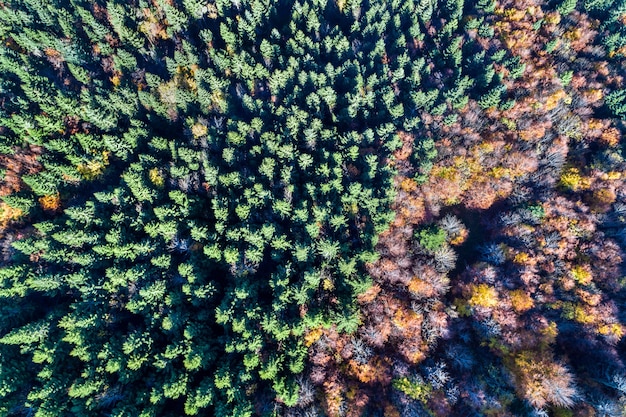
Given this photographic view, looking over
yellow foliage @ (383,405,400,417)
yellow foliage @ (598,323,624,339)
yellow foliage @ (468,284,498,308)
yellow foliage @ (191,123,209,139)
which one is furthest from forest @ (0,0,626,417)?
yellow foliage @ (383,405,400,417)

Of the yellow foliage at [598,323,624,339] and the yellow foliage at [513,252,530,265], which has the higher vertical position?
the yellow foliage at [513,252,530,265]

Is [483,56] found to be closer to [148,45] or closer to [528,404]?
[528,404]

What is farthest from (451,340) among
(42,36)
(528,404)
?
(42,36)

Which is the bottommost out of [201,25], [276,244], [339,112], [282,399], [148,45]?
[282,399]

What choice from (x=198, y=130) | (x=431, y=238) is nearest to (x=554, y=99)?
(x=431, y=238)

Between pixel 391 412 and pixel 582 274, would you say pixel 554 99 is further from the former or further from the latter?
pixel 391 412

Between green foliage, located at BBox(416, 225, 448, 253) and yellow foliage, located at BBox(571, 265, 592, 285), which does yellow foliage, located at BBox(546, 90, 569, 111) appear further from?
green foliage, located at BBox(416, 225, 448, 253)
